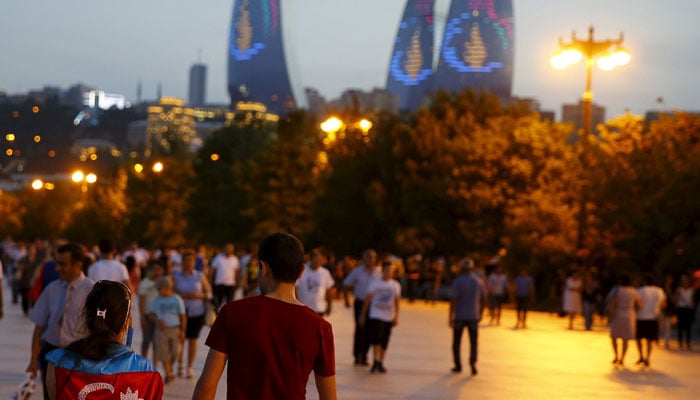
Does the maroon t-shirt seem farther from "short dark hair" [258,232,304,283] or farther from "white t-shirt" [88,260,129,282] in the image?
"white t-shirt" [88,260,129,282]

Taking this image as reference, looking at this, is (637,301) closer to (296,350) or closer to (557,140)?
(296,350)

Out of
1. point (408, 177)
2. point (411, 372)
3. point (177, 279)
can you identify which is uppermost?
point (408, 177)

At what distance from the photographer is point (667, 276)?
38312mm

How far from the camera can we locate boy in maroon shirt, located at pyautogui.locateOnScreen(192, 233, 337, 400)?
20.1ft

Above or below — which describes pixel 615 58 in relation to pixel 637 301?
above

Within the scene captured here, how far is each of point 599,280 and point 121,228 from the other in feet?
263

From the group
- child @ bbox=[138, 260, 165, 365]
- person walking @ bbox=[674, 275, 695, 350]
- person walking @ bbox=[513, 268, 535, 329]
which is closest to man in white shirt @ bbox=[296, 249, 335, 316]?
child @ bbox=[138, 260, 165, 365]

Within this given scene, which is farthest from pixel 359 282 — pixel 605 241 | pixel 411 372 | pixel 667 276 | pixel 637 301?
pixel 605 241

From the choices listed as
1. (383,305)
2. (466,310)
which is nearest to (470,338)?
(466,310)

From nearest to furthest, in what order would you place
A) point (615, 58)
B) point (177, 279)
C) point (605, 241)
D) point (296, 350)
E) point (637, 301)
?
point (296, 350)
point (177, 279)
point (637, 301)
point (615, 58)
point (605, 241)

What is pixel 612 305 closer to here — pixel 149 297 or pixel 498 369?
pixel 498 369

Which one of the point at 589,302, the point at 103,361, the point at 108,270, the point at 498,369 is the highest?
the point at 108,270

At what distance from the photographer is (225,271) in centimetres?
2948

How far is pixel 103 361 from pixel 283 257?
3.18 feet
